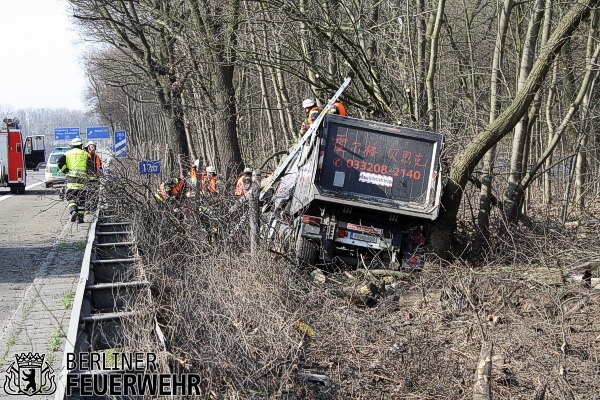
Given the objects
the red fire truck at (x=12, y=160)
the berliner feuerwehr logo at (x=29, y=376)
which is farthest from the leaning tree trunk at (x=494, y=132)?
the red fire truck at (x=12, y=160)

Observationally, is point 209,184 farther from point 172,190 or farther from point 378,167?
point 378,167

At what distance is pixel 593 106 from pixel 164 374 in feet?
43.6

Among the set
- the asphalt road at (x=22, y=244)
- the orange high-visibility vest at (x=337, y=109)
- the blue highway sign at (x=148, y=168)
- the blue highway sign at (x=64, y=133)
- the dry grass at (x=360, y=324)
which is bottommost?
the blue highway sign at (x=64, y=133)

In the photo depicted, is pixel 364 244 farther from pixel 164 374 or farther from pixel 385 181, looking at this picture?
pixel 164 374

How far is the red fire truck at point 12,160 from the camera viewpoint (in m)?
30.5

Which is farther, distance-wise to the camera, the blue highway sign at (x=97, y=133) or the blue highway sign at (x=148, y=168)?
the blue highway sign at (x=97, y=133)

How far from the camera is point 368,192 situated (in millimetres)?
11609

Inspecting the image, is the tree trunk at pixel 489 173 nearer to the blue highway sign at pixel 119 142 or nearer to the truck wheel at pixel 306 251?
the truck wheel at pixel 306 251

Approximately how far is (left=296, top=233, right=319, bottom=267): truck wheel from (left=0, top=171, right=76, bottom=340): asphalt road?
3.82m

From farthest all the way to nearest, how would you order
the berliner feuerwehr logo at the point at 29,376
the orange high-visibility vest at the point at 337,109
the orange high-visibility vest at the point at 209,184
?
the orange high-visibility vest at the point at 337,109 → the orange high-visibility vest at the point at 209,184 → the berliner feuerwehr logo at the point at 29,376

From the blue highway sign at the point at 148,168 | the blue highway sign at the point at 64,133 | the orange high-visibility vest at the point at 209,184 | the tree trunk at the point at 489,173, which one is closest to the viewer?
the orange high-visibility vest at the point at 209,184

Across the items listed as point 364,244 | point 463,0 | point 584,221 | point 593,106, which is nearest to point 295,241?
point 364,244

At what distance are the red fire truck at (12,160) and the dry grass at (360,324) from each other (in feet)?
72.1

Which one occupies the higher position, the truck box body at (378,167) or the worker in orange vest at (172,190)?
the truck box body at (378,167)
